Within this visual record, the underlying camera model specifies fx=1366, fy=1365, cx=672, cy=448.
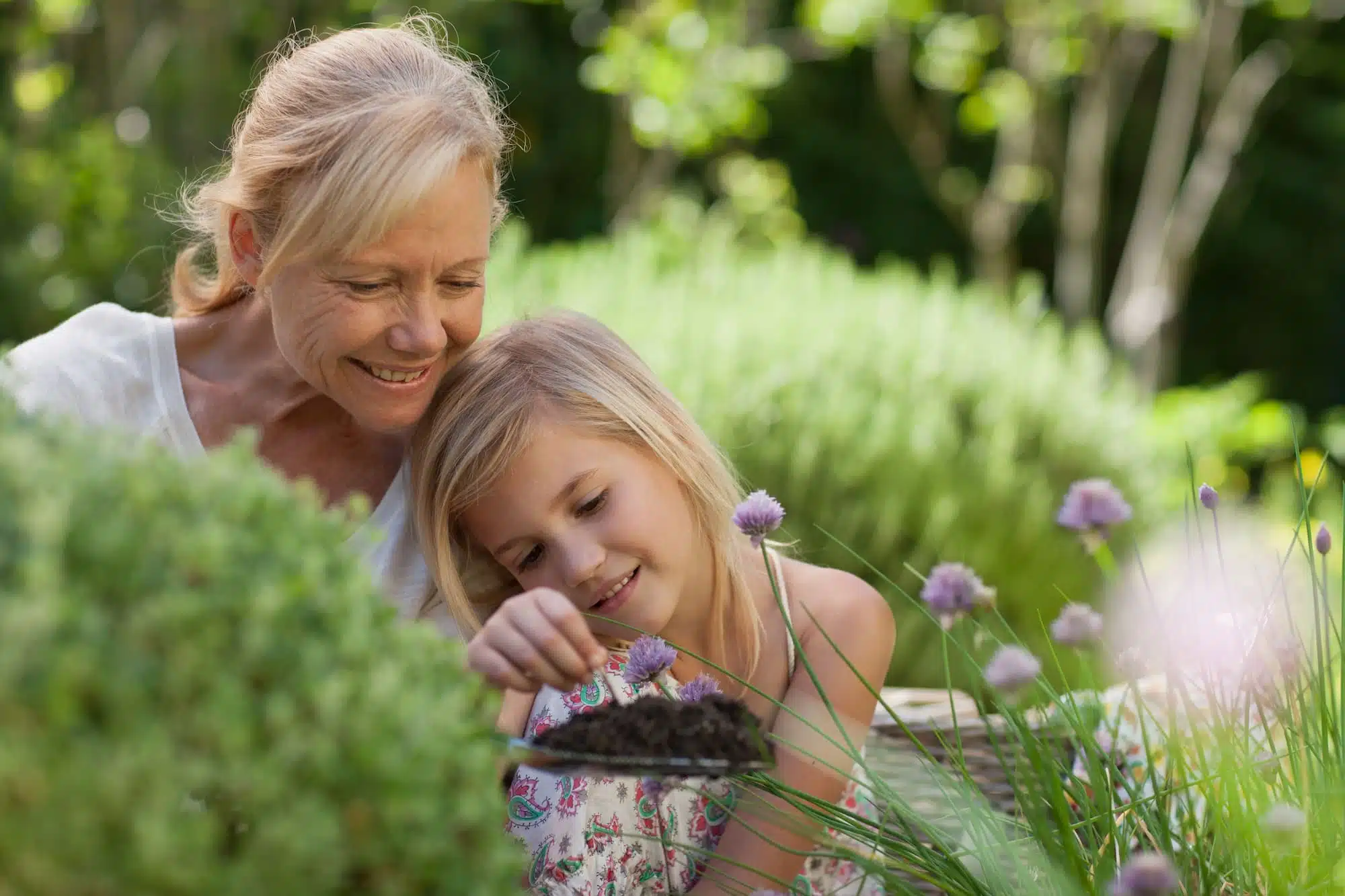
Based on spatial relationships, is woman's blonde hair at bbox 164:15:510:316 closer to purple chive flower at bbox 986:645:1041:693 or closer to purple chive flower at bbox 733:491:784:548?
purple chive flower at bbox 733:491:784:548

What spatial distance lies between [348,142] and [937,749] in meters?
1.52

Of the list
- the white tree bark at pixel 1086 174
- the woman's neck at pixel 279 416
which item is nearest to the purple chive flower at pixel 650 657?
the woman's neck at pixel 279 416

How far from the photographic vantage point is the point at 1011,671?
47.6 inches

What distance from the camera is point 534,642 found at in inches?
52.2

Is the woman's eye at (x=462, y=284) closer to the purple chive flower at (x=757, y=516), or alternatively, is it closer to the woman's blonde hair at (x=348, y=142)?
the woman's blonde hair at (x=348, y=142)

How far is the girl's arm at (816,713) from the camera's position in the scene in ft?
5.97

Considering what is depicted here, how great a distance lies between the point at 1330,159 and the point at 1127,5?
4.78 meters

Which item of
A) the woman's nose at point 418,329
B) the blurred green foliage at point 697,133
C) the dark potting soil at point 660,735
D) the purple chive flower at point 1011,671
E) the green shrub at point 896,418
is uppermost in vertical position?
the blurred green foliage at point 697,133

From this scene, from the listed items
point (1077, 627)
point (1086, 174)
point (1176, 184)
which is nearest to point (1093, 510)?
point (1077, 627)

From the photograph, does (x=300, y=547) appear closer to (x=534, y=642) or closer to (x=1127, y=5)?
(x=534, y=642)

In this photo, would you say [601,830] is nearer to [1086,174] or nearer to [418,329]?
[418,329]

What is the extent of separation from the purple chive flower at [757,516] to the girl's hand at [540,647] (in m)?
0.26

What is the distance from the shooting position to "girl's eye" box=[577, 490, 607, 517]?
195cm

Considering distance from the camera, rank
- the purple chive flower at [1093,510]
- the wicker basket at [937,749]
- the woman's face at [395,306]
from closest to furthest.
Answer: the purple chive flower at [1093,510] → the wicker basket at [937,749] → the woman's face at [395,306]
